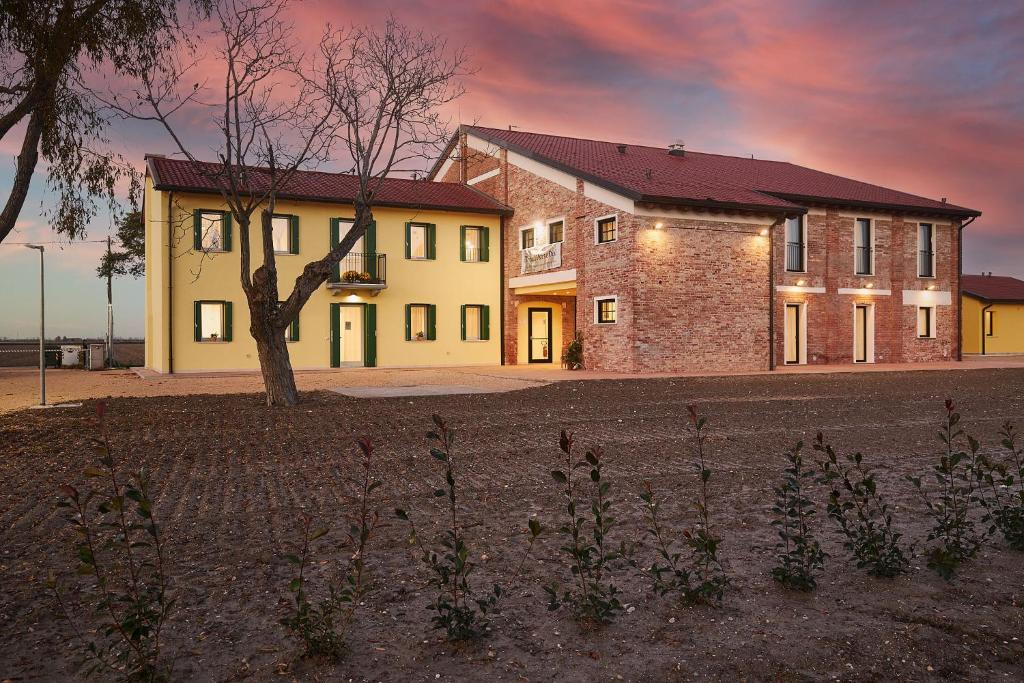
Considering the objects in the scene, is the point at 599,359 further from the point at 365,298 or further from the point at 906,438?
the point at 906,438

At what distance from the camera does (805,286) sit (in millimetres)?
25484

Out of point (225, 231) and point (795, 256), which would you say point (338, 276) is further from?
point (795, 256)

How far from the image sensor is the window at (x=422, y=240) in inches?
1021

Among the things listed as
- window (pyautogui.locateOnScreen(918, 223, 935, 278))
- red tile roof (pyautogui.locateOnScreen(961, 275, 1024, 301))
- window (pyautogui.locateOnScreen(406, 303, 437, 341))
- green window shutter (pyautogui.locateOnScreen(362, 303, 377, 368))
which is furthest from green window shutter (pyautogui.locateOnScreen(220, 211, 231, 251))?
red tile roof (pyautogui.locateOnScreen(961, 275, 1024, 301))

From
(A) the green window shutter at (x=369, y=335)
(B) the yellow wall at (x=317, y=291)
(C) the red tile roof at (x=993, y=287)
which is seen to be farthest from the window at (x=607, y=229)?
(C) the red tile roof at (x=993, y=287)

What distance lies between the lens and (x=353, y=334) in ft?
85.2

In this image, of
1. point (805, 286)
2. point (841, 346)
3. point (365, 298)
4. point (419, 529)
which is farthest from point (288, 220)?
point (419, 529)

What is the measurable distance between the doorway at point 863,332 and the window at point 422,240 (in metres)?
14.5

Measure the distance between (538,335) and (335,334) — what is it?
23.9 ft

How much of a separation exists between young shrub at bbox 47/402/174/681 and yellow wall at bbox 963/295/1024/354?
4145cm

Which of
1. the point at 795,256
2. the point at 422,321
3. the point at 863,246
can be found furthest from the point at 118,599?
the point at 863,246

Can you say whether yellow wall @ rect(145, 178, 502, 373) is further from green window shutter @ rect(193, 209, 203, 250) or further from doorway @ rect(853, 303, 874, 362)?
doorway @ rect(853, 303, 874, 362)

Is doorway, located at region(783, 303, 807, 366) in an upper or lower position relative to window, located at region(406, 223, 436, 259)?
lower

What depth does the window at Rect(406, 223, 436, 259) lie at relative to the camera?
1021 inches
